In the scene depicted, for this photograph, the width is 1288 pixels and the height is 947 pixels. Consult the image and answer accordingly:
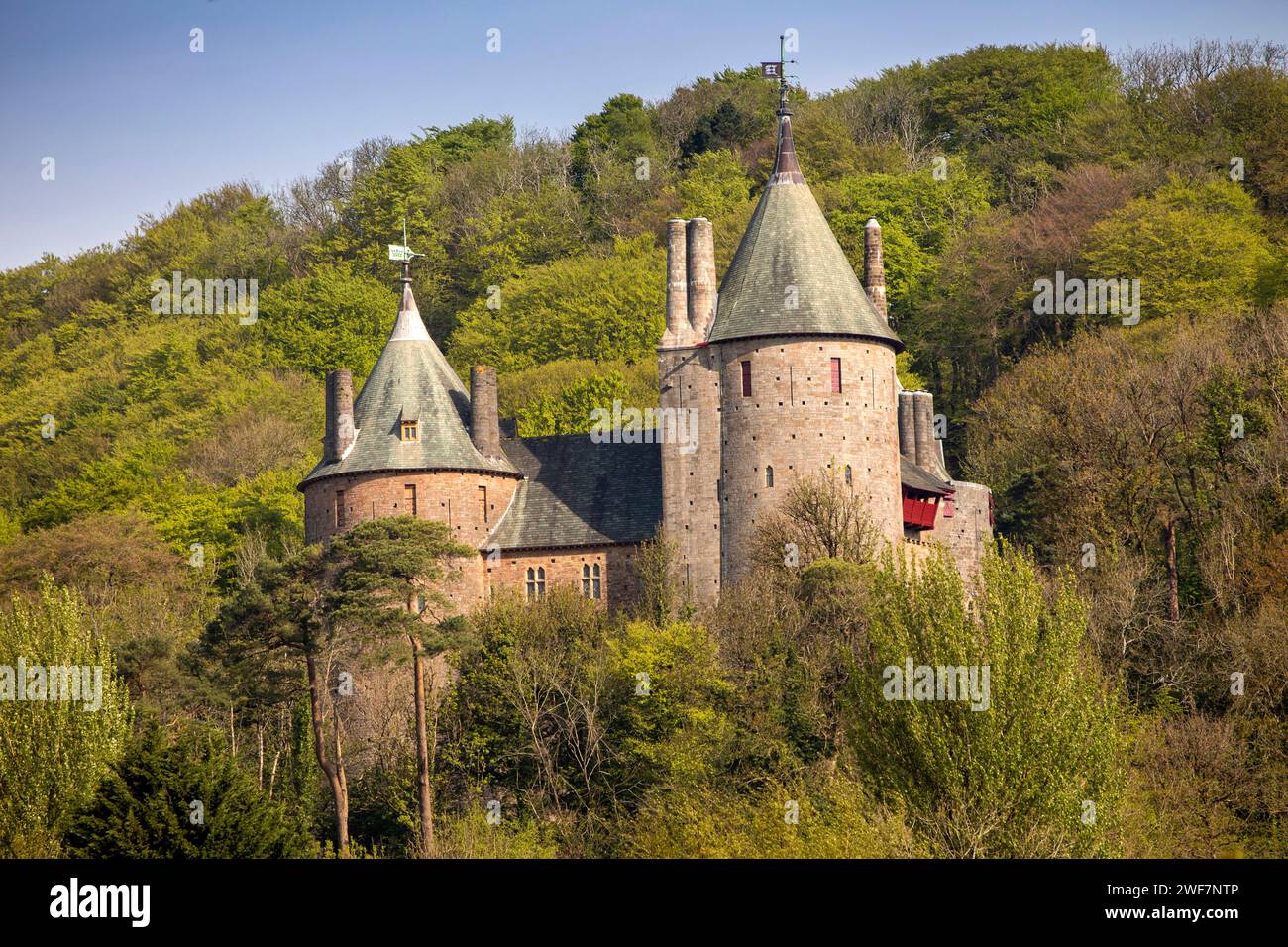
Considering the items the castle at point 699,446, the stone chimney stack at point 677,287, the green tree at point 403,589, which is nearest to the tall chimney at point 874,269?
the castle at point 699,446

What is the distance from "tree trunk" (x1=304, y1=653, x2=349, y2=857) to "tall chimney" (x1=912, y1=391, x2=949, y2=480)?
58.9 ft

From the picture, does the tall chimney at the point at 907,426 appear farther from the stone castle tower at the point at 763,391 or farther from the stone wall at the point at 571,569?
the stone wall at the point at 571,569

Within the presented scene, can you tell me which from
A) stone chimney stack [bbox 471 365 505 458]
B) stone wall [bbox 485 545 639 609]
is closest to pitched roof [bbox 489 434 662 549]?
stone wall [bbox 485 545 639 609]

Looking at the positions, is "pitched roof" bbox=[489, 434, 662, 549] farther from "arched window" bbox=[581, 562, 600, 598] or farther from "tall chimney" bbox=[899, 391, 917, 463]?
"tall chimney" bbox=[899, 391, 917, 463]

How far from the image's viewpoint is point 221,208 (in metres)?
112

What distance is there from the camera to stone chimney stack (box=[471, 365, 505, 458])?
5634 cm

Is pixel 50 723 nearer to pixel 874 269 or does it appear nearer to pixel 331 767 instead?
pixel 331 767

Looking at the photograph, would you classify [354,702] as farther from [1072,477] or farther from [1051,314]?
[1051,314]

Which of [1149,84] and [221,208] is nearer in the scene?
[1149,84]

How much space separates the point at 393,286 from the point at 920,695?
56407mm

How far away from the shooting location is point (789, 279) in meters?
53.6
